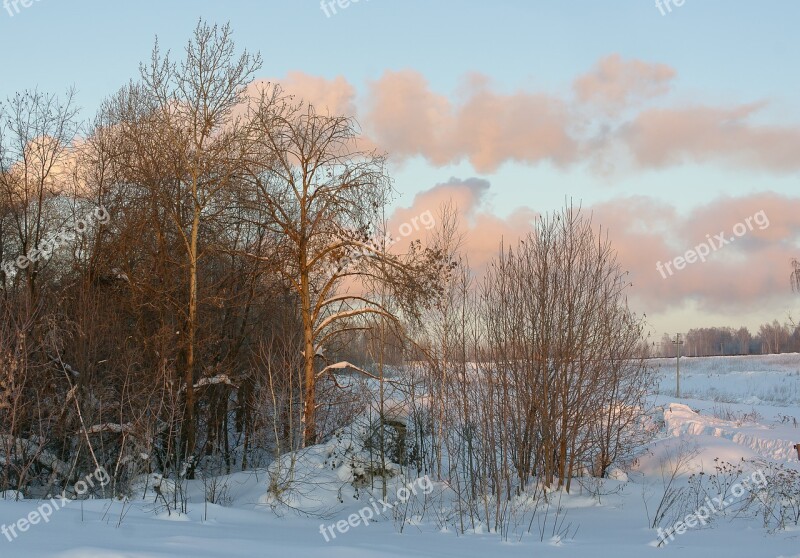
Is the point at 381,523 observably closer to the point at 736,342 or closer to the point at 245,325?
the point at 245,325

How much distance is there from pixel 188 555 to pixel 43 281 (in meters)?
20.5

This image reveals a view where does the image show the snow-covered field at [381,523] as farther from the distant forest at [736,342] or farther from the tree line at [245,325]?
the distant forest at [736,342]

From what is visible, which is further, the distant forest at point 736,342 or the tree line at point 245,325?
the distant forest at point 736,342

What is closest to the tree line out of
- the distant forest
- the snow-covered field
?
the snow-covered field

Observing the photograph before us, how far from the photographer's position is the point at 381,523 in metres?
→ 15.2

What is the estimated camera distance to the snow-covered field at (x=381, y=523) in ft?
33.3

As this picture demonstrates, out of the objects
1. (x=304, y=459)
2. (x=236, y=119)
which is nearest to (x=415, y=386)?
(x=304, y=459)

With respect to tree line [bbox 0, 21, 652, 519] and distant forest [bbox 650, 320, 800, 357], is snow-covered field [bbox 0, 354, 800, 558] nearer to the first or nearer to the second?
tree line [bbox 0, 21, 652, 519]

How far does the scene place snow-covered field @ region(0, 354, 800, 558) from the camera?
400 inches

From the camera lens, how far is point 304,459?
18.4 metres

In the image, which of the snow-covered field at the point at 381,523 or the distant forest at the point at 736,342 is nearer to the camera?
the snow-covered field at the point at 381,523

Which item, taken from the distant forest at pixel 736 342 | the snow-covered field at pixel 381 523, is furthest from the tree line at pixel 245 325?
the distant forest at pixel 736 342

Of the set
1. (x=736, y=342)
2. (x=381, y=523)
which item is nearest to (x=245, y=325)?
(x=381, y=523)

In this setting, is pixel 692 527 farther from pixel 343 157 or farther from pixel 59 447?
pixel 59 447
